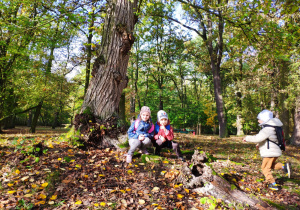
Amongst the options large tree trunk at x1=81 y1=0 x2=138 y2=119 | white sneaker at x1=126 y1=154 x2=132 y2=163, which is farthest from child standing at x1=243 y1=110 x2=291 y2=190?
large tree trunk at x1=81 y1=0 x2=138 y2=119

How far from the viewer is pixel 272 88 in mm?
12312

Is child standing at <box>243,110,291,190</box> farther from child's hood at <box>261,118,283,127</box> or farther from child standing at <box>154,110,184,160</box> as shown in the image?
child standing at <box>154,110,184,160</box>

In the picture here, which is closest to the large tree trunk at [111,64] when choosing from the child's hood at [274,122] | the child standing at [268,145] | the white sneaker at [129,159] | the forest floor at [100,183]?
the forest floor at [100,183]

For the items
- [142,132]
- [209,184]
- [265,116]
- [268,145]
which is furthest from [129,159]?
[265,116]

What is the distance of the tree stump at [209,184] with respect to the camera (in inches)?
109

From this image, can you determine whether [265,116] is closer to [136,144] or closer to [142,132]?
[142,132]

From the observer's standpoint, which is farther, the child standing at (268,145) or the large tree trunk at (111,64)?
the large tree trunk at (111,64)

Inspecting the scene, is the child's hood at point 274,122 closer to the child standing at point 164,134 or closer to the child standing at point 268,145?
the child standing at point 268,145

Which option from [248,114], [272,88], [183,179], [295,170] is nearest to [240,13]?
[295,170]

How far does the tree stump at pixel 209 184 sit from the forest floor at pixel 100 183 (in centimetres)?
13

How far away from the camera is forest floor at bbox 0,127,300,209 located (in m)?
2.48

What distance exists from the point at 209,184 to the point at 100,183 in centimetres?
188

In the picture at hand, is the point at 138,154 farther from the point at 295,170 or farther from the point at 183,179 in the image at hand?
the point at 295,170

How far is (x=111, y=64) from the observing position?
4.84 meters
